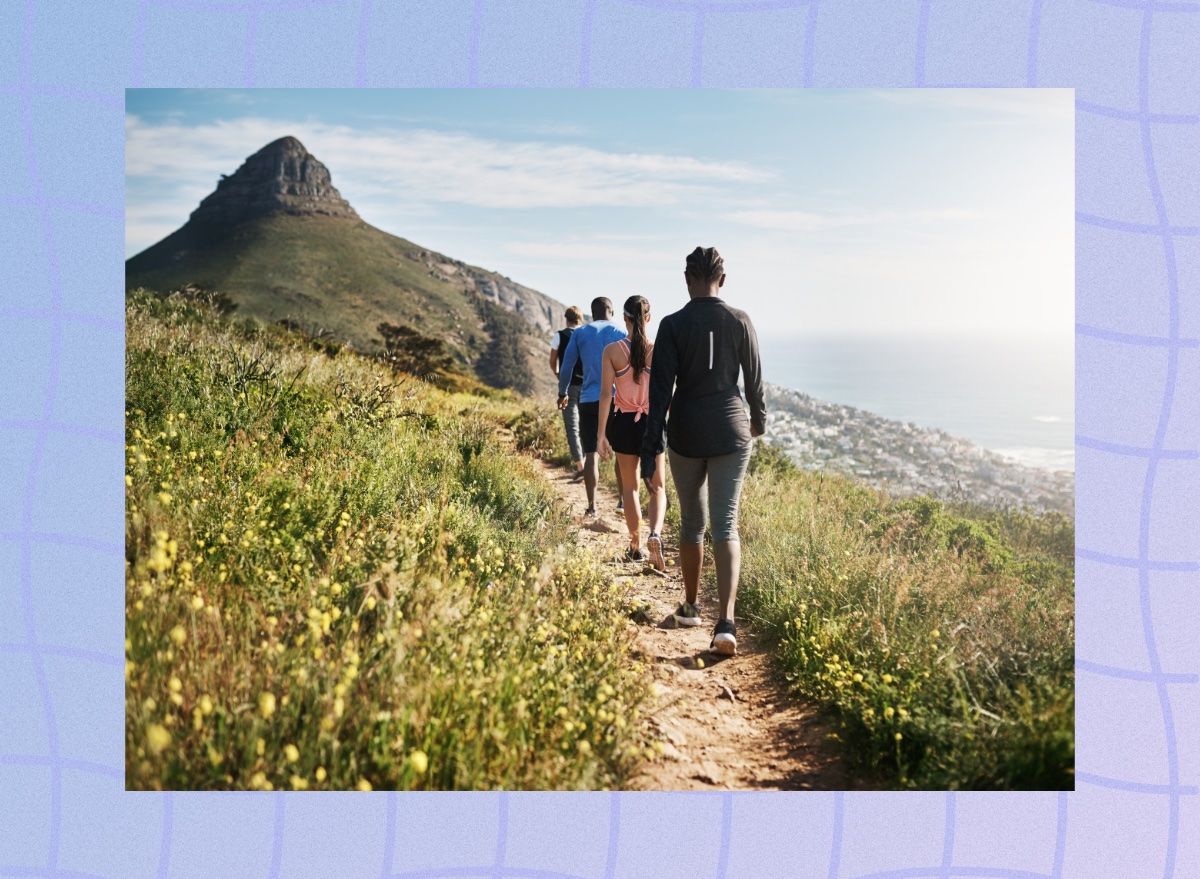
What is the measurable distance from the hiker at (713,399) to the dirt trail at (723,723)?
192 millimetres

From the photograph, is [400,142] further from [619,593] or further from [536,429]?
[536,429]

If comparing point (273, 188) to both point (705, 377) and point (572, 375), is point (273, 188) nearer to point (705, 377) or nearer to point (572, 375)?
point (572, 375)

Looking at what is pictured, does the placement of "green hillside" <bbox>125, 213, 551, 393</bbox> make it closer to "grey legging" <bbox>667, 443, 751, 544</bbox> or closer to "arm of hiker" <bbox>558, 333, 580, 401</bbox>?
"arm of hiker" <bbox>558, 333, 580, 401</bbox>

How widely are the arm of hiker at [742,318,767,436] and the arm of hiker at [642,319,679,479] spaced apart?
1.16 ft

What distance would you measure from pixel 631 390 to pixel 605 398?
196mm

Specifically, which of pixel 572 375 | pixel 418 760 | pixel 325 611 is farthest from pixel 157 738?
pixel 572 375

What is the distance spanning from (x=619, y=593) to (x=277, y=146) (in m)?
3.00

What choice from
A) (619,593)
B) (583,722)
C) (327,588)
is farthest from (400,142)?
(583,722)

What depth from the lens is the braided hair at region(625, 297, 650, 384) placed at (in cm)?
494

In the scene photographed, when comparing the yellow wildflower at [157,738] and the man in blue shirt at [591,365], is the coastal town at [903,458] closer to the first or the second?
the man in blue shirt at [591,365]

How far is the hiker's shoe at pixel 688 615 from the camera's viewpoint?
4422mm

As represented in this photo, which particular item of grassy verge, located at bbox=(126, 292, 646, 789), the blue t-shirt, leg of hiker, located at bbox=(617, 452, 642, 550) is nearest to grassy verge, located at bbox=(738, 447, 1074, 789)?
leg of hiker, located at bbox=(617, 452, 642, 550)

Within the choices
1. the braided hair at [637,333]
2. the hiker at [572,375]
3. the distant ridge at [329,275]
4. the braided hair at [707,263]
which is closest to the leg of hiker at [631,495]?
the braided hair at [637,333]

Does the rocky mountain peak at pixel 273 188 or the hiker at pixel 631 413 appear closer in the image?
the rocky mountain peak at pixel 273 188
